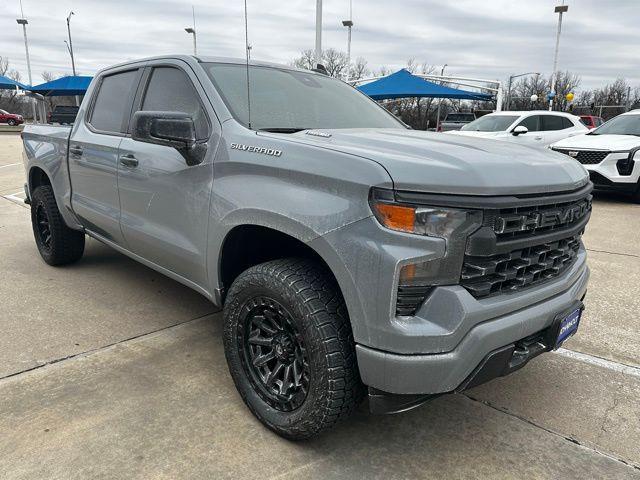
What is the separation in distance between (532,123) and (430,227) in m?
11.3

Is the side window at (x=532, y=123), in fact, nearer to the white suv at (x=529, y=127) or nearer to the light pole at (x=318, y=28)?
the white suv at (x=529, y=127)

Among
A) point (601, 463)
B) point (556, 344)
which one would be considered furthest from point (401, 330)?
point (601, 463)

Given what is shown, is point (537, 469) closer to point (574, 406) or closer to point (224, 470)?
point (574, 406)

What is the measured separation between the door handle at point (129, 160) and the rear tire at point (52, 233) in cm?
165

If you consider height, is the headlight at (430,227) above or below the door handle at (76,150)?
below

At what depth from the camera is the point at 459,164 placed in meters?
1.94

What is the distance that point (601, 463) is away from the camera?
89.3 inches

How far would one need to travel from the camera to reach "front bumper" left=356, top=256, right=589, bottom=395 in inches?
73.7

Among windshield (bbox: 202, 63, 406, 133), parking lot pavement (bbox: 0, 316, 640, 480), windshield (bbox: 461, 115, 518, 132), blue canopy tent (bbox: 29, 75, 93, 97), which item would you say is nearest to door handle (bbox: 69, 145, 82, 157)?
windshield (bbox: 202, 63, 406, 133)

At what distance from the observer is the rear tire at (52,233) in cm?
460

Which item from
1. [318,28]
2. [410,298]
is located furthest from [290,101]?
[318,28]

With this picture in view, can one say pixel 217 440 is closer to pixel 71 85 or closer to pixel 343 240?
pixel 343 240

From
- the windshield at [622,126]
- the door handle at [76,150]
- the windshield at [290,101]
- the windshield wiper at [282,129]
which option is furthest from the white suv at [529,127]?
the windshield wiper at [282,129]

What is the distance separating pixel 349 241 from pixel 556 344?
1094mm
